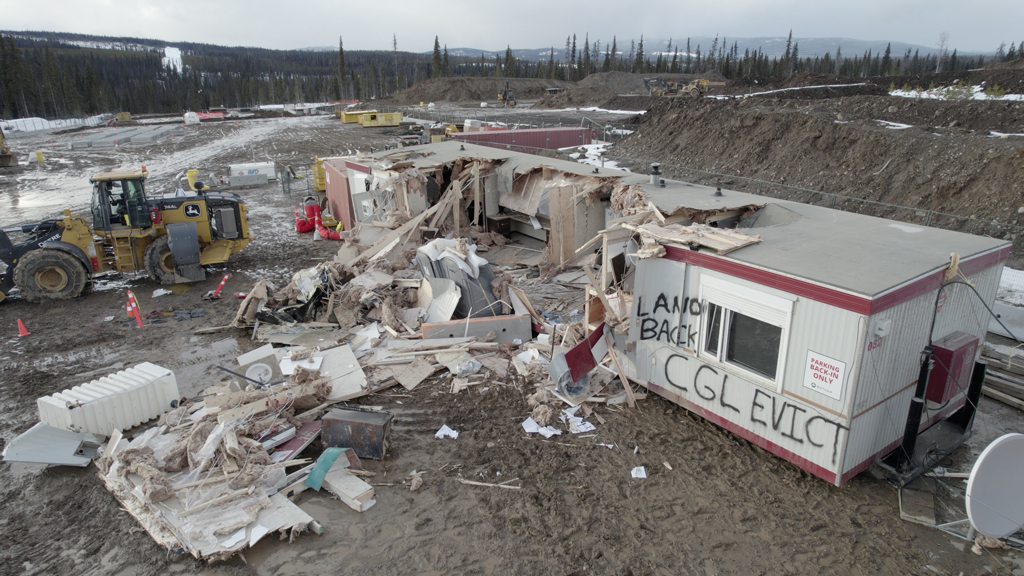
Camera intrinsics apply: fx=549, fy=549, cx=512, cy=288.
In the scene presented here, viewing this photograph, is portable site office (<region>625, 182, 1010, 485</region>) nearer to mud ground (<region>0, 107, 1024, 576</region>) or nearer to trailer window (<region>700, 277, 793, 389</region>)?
trailer window (<region>700, 277, 793, 389</region>)

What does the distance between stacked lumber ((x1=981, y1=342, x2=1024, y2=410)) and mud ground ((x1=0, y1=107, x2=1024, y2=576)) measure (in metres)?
0.23

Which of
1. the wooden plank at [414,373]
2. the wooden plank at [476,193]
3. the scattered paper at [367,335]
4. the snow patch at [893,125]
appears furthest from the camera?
the snow patch at [893,125]

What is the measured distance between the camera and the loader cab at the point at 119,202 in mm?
13795

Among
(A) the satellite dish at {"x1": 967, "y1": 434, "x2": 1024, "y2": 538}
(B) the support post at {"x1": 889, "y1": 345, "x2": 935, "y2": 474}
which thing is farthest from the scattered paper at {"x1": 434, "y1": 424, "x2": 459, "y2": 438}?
(A) the satellite dish at {"x1": 967, "y1": 434, "x2": 1024, "y2": 538}

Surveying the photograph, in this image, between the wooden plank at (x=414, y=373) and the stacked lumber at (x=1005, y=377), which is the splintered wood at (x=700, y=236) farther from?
the stacked lumber at (x=1005, y=377)

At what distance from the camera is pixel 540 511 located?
636 centimetres

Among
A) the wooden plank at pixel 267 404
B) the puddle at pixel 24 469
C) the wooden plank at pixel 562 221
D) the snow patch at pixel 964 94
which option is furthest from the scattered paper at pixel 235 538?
the snow patch at pixel 964 94

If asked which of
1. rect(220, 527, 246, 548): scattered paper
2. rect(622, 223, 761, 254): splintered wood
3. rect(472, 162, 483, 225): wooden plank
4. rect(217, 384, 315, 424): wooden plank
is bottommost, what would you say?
rect(220, 527, 246, 548): scattered paper

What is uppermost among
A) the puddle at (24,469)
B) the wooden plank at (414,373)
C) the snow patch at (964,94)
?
the snow patch at (964,94)

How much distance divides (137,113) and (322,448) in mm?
102826

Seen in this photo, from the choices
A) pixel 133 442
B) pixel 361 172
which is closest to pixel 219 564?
pixel 133 442

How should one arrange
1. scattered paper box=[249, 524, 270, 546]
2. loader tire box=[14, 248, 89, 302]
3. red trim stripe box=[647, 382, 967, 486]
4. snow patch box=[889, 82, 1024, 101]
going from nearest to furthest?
scattered paper box=[249, 524, 270, 546], red trim stripe box=[647, 382, 967, 486], loader tire box=[14, 248, 89, 302], snow patch box=[889, 82, 1024, 101]

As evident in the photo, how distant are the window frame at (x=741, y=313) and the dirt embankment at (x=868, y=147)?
1518 cm

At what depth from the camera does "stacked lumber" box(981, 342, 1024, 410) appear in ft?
28.1
